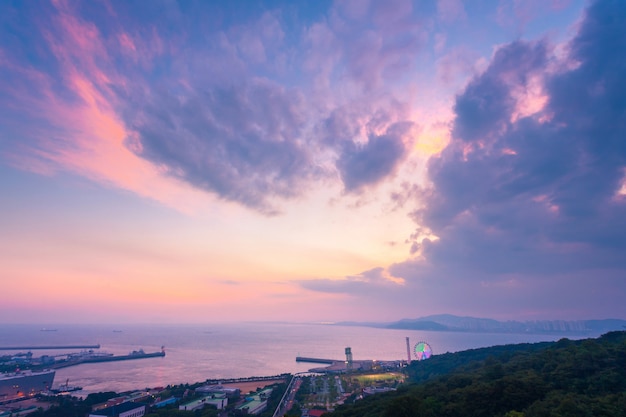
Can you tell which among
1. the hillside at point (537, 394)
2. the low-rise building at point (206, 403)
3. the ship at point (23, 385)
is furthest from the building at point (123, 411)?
the ship at point (23, 385)

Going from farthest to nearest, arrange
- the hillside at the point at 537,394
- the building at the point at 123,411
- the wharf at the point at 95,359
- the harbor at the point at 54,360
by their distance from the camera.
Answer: the wharf at the point at 95,359 < the harbor at the point at 54,360 < the building at the point at 123,411 < the hillside at the point at 537,394

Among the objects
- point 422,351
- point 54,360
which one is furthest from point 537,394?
point 54,360

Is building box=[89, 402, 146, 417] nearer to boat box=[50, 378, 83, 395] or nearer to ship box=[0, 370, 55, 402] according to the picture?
boat box=[50, 378, 83, 395]

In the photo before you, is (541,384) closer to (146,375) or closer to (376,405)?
(376,405)

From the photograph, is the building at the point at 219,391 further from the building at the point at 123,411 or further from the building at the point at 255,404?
the building at the point at 123,411

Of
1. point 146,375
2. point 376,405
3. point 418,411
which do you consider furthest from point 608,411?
point 146,375

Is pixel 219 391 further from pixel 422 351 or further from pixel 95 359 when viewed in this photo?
pixel 95 359
